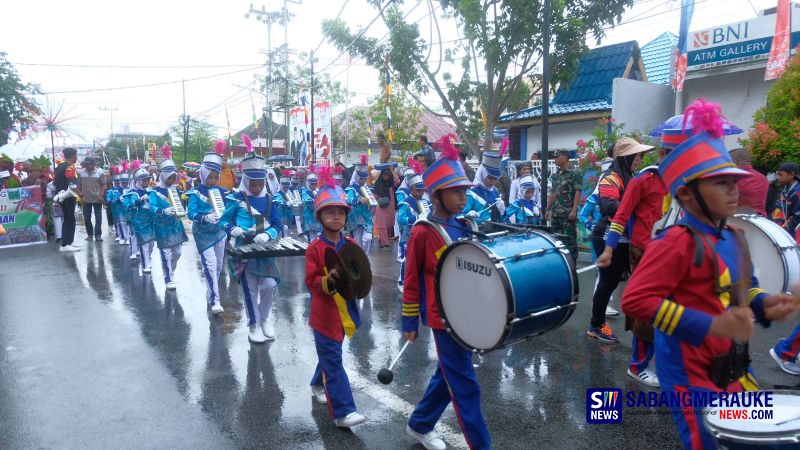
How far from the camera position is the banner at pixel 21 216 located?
1273cm

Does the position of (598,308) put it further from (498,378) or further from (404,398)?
(404,398)

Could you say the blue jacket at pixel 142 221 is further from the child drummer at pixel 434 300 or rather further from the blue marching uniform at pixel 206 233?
the child drummer at pixel 434 300

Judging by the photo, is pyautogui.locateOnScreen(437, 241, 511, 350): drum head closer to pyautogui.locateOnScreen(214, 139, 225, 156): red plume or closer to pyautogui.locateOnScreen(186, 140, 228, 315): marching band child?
pyautogui.locateOnScreen(186, 140, 228, 315): marching band child

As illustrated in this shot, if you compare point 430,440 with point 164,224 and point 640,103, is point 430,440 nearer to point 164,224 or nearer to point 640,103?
point 164,224

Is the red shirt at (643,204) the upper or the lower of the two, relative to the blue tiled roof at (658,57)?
lower

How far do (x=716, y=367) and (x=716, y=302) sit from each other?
0.26 m


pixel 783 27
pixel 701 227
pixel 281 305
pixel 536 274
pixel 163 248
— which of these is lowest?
pixel 281 305

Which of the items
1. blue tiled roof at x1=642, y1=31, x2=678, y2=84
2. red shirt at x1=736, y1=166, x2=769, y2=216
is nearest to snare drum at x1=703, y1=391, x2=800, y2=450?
red shirt at x1=736, y1=166, x2=769, y2=216

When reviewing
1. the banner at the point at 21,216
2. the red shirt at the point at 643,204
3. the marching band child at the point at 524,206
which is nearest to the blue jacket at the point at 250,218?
the red shirt at the point at 643,204

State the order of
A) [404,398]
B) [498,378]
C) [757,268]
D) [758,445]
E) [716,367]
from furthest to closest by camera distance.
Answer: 1. [498,378]
2. [404,398]
3. [757,268]
4. [716,367]
5. [758,445]

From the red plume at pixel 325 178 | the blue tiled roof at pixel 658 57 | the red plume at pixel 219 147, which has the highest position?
the blue tiled roof at pixel 658 57

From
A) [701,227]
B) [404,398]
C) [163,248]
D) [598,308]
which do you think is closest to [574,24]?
[598,308]

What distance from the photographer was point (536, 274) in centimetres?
318

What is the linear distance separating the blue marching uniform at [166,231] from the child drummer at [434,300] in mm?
6255
